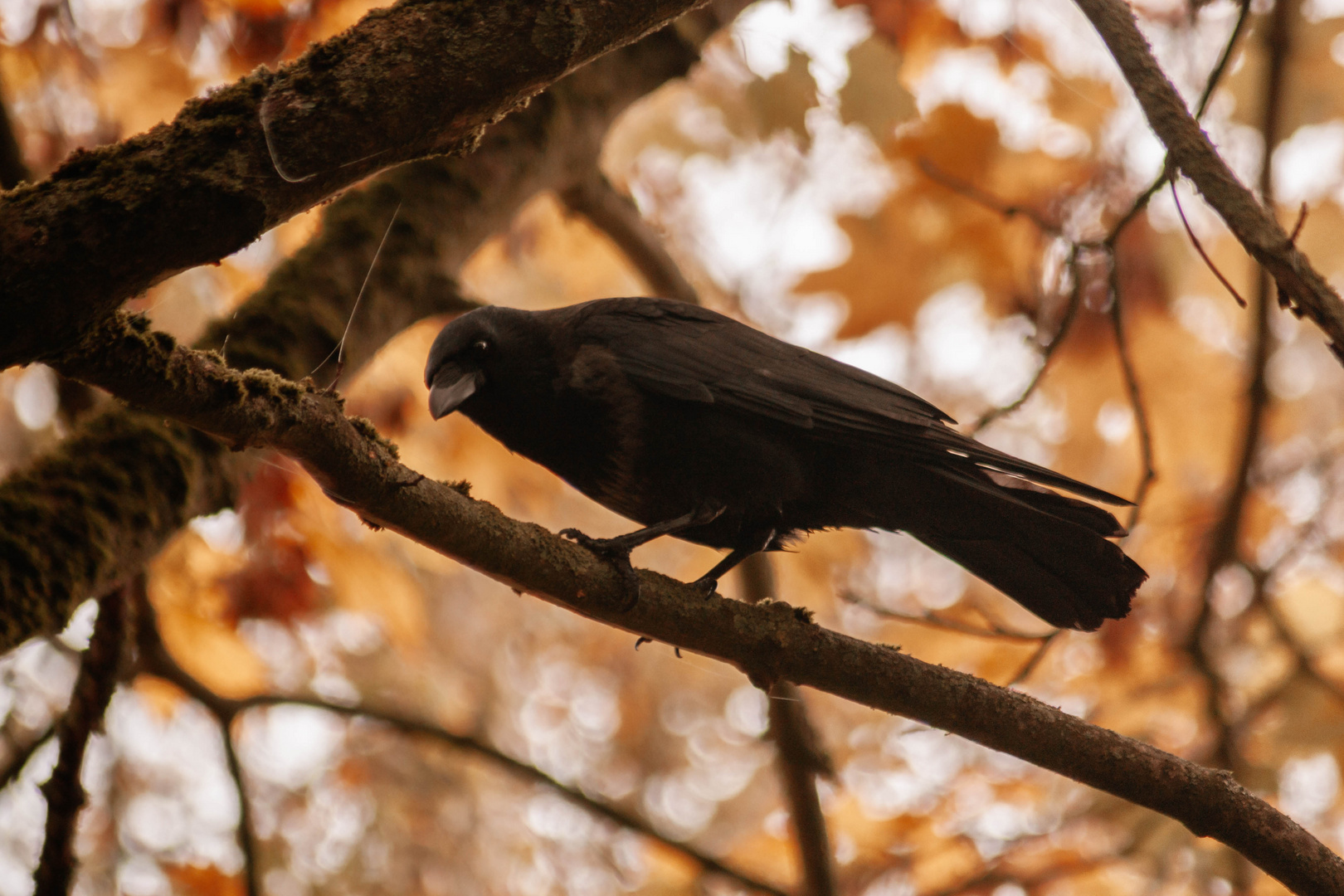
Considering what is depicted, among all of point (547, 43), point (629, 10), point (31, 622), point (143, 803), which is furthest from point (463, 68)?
point (143, 803)

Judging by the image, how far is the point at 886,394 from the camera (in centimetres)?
314

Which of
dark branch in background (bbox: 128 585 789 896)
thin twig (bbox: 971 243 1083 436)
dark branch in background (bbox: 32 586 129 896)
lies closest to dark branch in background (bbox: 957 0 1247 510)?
thin twig (bbox: 971 243 1083 436)

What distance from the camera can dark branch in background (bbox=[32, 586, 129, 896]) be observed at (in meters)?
2.53

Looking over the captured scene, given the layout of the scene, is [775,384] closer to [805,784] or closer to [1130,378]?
[1130,378]

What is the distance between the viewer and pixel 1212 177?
1810 mm

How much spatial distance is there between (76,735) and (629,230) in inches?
110

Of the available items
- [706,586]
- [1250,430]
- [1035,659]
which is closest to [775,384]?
[706,586]

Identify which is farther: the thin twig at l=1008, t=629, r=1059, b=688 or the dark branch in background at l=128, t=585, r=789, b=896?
the dark branch in background at l=128, t=585, r=789, b=896

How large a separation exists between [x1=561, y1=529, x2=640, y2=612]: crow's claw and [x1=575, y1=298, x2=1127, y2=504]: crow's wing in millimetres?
651

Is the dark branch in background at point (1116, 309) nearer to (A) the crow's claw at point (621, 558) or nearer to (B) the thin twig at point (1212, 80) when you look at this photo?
(B) the thin twig at point (1212, 80)

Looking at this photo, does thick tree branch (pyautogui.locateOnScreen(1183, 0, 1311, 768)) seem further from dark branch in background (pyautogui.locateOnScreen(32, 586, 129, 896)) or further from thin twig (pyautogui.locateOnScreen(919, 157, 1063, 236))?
dark branch in background (pyautogui.locateOnScreen(32, 586, 129, 896))

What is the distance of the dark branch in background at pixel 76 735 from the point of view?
8.31ft

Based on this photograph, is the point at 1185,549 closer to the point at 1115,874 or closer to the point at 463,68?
the point at 1115,874

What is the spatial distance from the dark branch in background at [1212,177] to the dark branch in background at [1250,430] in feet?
7.63
